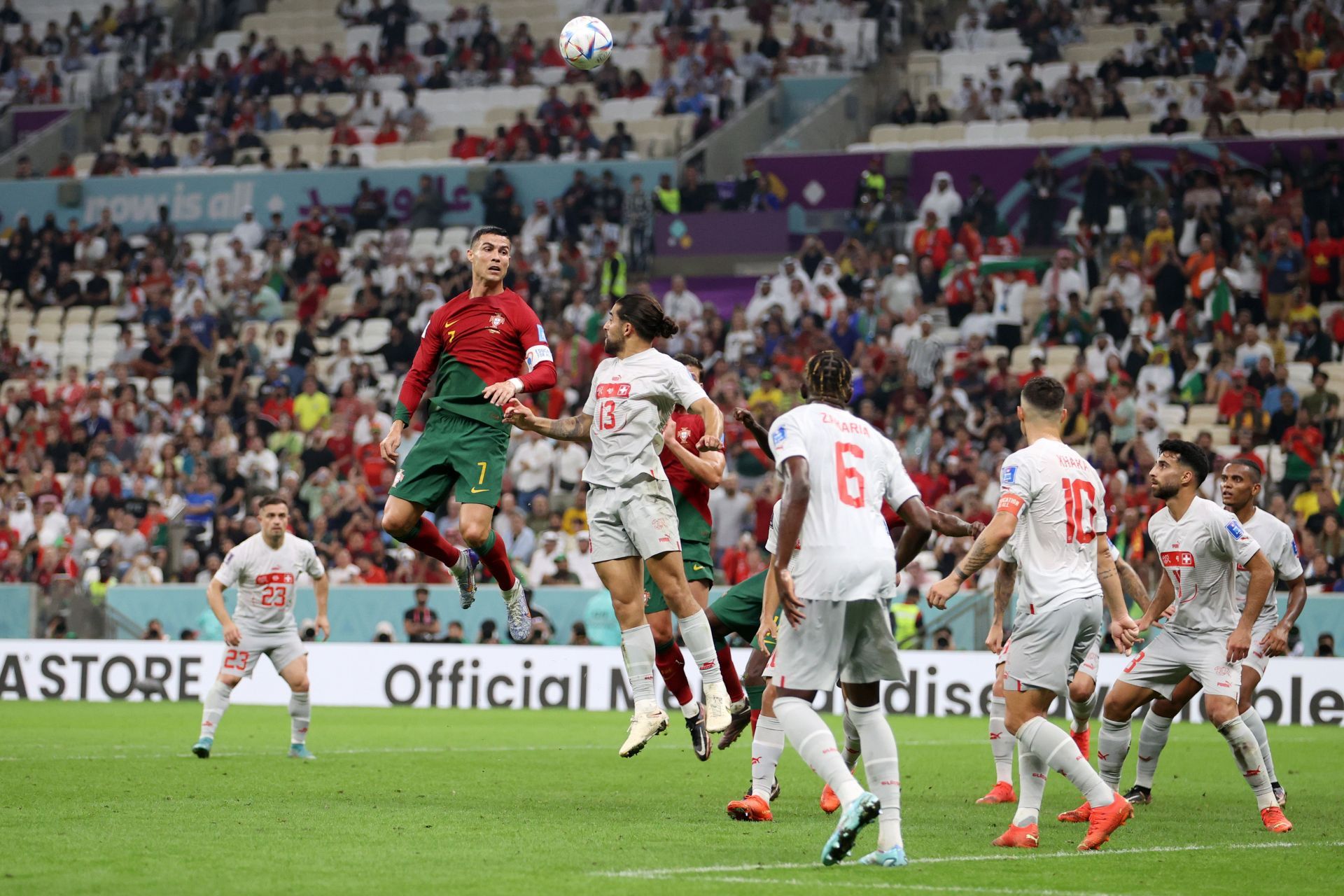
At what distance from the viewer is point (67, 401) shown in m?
31.0

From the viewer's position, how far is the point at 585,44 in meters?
15.2

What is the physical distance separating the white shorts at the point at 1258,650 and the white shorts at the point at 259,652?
768 cm

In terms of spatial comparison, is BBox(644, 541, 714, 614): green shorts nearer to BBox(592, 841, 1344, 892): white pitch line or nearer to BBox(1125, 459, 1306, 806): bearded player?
BBox(1125, 459, 1306, 806): bearded player

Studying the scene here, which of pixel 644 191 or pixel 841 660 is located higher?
pixel 644 191

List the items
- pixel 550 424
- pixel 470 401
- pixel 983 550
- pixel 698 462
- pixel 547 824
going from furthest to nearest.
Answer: pixel 470 401 < pixel 698 462 < pixel 550 424 < pixel 547 824 < pixel 983 550

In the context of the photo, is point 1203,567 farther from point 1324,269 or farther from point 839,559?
point 1324,269

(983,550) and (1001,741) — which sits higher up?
(983,550)

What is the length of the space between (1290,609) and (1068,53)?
70.5ft

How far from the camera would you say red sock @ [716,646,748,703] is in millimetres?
12234

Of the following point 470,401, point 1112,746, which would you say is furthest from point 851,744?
point 470,401

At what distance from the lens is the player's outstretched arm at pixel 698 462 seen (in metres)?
11.0

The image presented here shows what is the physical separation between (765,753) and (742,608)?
6.95 feet

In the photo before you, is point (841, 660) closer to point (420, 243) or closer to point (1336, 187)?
point (1336, 187)

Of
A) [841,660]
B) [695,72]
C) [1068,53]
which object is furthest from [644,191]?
[841,660]
